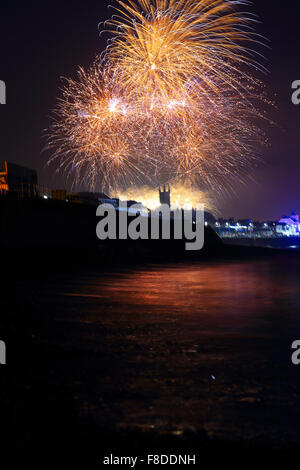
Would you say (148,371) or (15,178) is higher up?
(15,178)

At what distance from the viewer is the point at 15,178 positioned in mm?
46781

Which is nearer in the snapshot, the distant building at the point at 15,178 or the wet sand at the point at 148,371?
the wet sand at the point at 148,371

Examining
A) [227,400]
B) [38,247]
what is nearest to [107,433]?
[227,400]

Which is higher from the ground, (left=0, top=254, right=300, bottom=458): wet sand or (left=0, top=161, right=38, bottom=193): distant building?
(left=0, top=161, right=38, bottom=193): distant building

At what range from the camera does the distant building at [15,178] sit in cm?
4341

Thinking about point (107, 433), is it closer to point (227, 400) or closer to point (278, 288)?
point (227, 400)

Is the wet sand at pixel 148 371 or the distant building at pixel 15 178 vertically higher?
the distant building at pixel 15 178

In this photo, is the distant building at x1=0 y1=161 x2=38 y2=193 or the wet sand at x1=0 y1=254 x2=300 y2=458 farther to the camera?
the distant building at x1=0 y1=161 x2=38 y2=193

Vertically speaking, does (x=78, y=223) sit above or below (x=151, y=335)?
above

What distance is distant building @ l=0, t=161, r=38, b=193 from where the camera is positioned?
43.4 m

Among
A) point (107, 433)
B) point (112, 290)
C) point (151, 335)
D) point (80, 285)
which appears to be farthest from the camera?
point (80, 285)

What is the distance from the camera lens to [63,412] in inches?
205

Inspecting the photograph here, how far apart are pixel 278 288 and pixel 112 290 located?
277 inches
